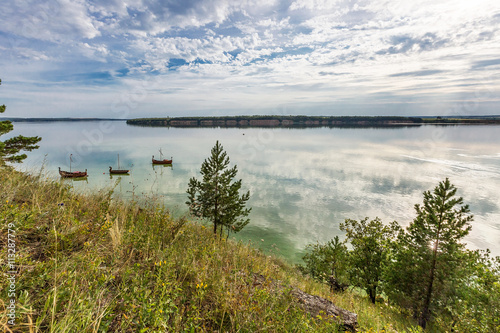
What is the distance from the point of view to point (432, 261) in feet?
60.0

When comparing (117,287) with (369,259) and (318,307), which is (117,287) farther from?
(369,259)

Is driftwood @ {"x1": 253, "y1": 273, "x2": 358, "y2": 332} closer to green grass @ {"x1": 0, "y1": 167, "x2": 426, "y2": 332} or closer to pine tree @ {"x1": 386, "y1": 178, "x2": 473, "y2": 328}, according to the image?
green grass @ {"x1": 0, "y1": 167, "x2": 426, "y2": 332}

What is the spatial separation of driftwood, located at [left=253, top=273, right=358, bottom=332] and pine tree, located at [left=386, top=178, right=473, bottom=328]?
19.1m

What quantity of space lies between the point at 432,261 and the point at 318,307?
20.5 metres

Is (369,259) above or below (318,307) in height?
below

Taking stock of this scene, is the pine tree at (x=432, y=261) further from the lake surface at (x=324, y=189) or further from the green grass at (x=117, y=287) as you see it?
the green grass at (x=117, y=287)

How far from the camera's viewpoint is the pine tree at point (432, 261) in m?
17.7

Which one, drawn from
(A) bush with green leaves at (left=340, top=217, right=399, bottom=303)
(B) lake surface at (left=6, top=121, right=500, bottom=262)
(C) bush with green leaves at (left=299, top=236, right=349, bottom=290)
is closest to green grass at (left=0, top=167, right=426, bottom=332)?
(B) lake surface at (left=6, top=121, right=500, bottom=262)

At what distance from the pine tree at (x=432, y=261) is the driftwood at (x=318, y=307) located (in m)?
19.1

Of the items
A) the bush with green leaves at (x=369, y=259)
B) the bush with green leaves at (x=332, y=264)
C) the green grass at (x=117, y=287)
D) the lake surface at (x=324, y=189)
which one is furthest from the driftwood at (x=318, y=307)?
the bush with green leaves at (x=369, y=259)

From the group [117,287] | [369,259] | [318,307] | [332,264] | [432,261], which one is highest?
[117,287]

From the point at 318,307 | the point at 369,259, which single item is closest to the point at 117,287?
the point at 318,307

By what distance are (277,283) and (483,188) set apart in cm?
7212

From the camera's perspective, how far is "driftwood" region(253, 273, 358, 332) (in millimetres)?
4408
